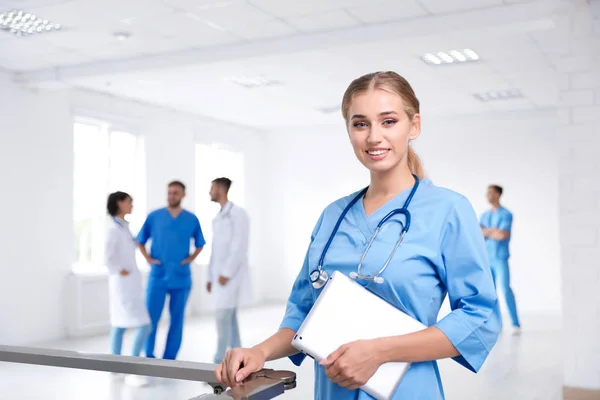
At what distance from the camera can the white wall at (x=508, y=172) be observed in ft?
28.6

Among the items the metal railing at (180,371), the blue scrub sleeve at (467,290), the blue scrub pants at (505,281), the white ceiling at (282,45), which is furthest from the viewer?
the blue scrub pants at (505,281)

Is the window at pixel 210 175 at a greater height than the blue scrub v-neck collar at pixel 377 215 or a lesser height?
greater

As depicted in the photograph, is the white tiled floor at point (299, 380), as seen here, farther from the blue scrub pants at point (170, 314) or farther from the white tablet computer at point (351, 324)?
the white tablet computer at point (351, 324)

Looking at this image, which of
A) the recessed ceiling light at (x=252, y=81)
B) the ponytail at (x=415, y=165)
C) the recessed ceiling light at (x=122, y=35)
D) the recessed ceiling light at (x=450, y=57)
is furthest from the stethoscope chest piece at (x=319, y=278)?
the recessed ceiling light at (x=252, y=81)

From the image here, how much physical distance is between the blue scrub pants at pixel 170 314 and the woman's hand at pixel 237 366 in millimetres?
4081

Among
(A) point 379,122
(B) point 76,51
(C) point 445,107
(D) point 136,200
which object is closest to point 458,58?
(C) point 445,107

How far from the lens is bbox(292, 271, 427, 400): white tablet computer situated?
3.25 ft

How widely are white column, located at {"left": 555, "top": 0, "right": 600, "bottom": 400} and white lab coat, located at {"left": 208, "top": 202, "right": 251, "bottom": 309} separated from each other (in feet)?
7.35

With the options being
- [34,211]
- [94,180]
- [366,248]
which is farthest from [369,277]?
[94,180]

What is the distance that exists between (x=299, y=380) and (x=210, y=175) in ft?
16.7

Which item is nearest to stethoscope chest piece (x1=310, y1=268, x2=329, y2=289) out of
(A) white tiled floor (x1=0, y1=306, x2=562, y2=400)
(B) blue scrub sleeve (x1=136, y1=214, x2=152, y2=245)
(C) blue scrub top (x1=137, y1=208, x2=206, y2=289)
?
(A) white tiled floor (x1=0, y1=306, x2=562, y2=400)

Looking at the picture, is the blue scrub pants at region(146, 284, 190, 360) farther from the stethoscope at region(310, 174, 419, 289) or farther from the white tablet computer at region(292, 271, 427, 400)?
the white tablet computer at region(292, 271, 427, 400)

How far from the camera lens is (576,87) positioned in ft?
14.2

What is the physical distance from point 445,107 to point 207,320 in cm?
398
